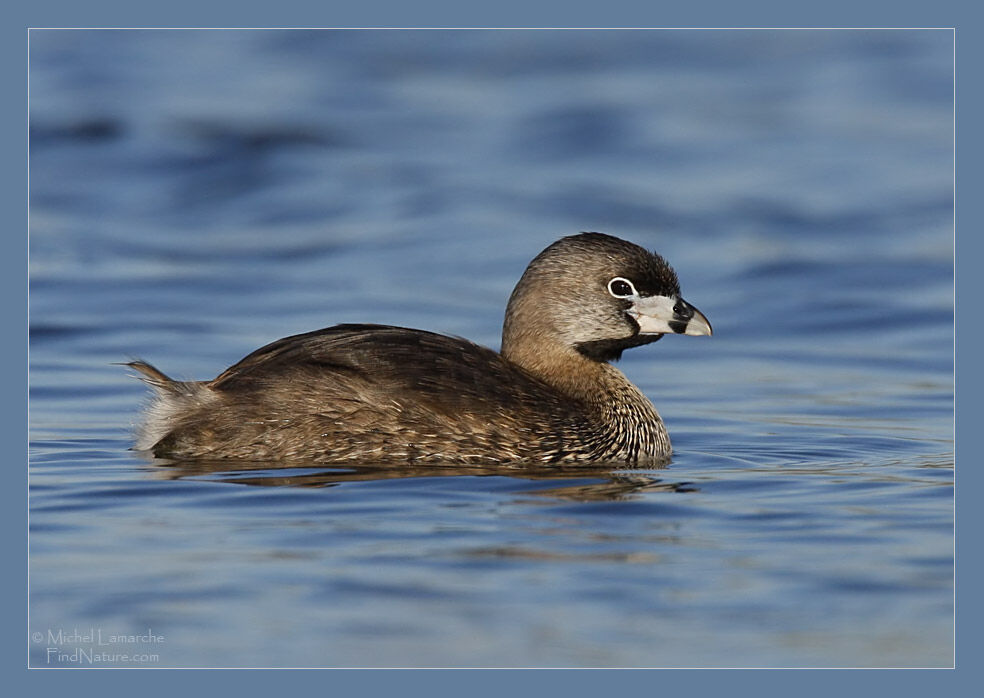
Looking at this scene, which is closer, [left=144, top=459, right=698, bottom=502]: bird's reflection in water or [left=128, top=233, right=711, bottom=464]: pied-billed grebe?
[left=144, top=459, right=698, bottom=502]: bird's reflection in water

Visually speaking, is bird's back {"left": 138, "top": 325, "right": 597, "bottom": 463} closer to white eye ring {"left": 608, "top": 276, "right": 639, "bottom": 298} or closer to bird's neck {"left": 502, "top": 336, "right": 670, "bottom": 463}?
bird's neck {"left": 502, "top": 336, "right": 670, "bottom": 463}

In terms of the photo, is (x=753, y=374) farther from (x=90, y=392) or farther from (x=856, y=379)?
(x=90, y=392)

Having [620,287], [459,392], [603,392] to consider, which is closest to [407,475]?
[459,392]

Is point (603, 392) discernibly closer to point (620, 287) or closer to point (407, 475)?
point (620, 287)

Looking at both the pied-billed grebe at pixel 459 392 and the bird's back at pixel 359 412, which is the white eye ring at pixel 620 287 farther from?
the bird's back at pixel 359 412

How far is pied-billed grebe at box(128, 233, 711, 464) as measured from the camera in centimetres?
1016

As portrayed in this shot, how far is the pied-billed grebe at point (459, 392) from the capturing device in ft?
33.3

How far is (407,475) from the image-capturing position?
9.92 metres

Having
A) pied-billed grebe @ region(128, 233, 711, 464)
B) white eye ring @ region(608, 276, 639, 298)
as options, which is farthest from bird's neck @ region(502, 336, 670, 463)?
white eye ring @ region(608, 276, 639, 298)

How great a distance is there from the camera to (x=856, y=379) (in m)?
14.0

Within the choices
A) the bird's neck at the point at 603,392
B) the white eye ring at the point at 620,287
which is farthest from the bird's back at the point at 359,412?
the white eye ring at the point at 620,287

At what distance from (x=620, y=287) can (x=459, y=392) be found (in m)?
1.30

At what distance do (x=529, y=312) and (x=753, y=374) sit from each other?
12.1 feet

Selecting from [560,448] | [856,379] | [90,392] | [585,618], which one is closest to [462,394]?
[560,448]
